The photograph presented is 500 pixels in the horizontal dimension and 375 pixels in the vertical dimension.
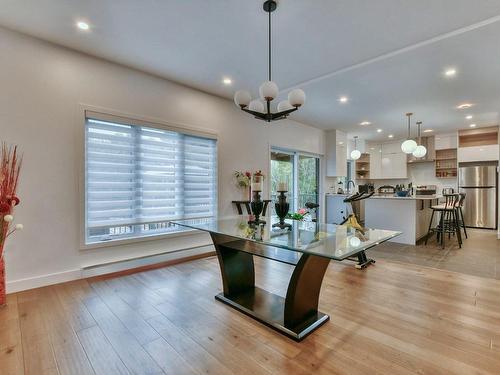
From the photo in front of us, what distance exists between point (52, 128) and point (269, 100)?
8.45 ft

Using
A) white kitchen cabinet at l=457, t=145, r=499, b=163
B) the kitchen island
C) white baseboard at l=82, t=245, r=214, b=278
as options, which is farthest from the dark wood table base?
white kitchen cabinet at l=457, t=145, r=499, b=163

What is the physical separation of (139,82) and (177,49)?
3.11 feet

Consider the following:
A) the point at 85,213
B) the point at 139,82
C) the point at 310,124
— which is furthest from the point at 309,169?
the point at 85,213

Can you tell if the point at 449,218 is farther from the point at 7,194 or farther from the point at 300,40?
the point at 7,194

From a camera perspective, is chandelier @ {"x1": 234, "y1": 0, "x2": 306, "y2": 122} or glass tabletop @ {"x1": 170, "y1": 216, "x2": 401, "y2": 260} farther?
chandelier @ {"x1": 234, "y1": 0, "x2": 306, "y2": 122}

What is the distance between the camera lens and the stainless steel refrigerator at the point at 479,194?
22.4 ft

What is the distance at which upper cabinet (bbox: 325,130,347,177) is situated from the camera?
23.7ft

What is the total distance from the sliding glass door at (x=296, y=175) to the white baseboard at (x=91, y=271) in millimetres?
2635

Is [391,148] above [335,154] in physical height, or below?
above

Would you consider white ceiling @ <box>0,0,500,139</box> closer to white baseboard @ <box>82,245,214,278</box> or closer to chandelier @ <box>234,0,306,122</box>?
chandelier @ <box>234,0,306,122</box>

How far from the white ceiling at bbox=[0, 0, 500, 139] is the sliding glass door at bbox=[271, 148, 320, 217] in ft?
6.81

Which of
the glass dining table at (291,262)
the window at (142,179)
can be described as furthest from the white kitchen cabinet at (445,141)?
the glass dining table at (291,262)

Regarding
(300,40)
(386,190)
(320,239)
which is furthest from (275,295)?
(386,190)

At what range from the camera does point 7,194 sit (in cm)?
261
